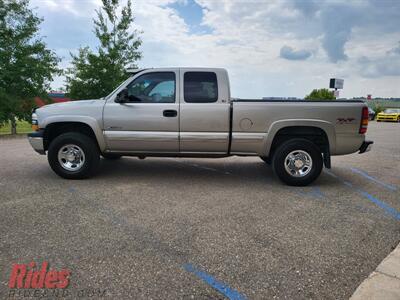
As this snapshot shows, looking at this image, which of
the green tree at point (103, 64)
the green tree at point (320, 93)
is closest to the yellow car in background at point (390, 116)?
the green tree at point (320, 93)

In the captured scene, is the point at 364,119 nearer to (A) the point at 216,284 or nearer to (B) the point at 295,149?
(B) the point at 295,149

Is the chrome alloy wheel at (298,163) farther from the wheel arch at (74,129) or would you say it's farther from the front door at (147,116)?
the wheel arch at (74,129)

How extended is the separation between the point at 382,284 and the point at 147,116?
12.9 ft

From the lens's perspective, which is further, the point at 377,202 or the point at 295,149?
the point at 295,149

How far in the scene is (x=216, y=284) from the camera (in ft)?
7.54

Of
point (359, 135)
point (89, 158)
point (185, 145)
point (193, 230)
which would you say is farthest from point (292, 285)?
point (89, 158)

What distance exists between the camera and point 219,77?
Answer: 4.98 m

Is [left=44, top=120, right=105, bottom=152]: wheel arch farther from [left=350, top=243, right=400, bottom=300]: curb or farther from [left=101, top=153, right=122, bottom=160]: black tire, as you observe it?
[left=350, top=243, right=400, bottom=300]: curb

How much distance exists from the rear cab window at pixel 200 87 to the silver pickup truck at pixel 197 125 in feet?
0.06

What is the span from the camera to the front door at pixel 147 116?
Answer: 16.2 ft

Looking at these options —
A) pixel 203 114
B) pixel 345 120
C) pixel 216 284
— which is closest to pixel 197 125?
pixel 203 114

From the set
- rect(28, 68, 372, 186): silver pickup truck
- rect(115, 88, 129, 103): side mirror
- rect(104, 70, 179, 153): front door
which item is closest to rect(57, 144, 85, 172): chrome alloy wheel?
rect(28, 68, 372, 186): silver pickup truck

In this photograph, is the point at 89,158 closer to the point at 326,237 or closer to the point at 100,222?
the point at 100,222

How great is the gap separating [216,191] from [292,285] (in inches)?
96.9
